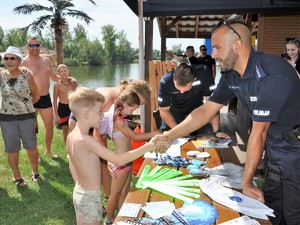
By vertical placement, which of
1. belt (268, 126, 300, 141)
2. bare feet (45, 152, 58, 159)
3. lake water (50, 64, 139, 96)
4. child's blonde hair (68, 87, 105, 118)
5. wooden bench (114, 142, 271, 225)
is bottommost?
lake water (50, 64, 139, 96)

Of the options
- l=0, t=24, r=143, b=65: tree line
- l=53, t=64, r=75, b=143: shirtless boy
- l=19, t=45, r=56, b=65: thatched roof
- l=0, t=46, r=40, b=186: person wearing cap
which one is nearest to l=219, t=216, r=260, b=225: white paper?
l=0, t=46, r=40, b=186: person wearing cap

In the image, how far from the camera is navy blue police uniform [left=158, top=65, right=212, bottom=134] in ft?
12.6

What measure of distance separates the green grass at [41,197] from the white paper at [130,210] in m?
1.72

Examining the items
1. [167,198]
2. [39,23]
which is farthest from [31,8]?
[167,198]

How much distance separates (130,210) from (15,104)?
8.97 feet

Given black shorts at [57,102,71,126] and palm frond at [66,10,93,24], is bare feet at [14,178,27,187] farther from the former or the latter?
palm frond at [66,10,93,24]

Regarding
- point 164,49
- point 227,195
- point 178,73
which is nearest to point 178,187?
point 227,195

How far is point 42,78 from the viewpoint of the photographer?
16.3 feet

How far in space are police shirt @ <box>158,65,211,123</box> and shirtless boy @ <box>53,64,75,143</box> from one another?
1961 millimetres

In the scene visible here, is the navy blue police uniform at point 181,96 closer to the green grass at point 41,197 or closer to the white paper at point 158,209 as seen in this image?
the green grass at point 41,197

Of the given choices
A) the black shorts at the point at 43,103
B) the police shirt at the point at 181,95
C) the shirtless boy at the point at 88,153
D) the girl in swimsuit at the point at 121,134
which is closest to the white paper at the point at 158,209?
the shirtless boy at the point at 88,153

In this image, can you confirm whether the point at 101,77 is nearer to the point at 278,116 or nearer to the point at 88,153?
the point at 88,153

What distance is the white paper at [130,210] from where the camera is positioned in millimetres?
1571

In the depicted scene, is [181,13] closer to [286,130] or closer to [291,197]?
[286,130]
